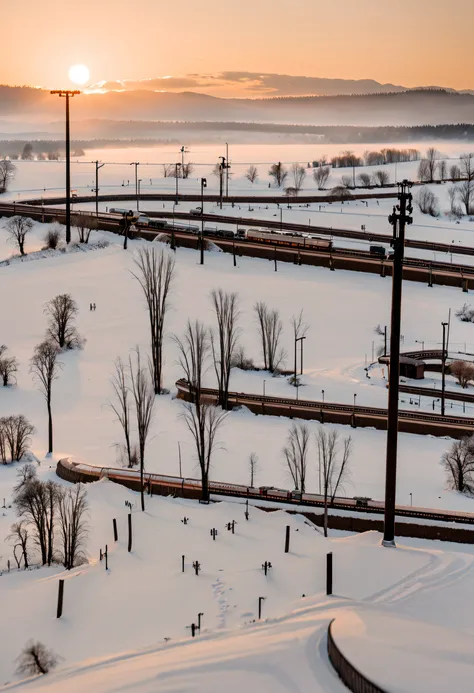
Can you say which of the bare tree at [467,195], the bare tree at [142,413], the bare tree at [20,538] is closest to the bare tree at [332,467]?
the bare tree at [142,413]

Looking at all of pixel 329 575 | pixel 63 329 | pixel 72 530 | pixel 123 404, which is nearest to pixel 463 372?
pixel 123 404

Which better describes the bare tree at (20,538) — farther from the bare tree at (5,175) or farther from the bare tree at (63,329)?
the bare tree at (5,175)

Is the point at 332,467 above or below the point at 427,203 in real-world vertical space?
below

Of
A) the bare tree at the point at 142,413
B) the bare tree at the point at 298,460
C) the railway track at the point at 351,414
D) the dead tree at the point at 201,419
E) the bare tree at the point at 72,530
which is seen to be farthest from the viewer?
the railway track at the point at 351,414

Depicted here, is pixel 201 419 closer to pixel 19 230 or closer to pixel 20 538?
pixel 20 538

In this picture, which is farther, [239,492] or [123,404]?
[123,404]

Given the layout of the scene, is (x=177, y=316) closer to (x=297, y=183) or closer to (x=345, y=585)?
(x=345, y=585)
